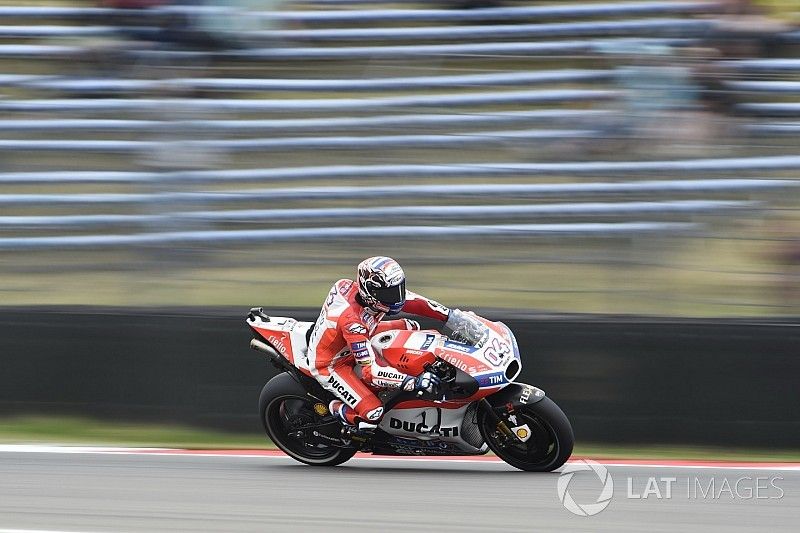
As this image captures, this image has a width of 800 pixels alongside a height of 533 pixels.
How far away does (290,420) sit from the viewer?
7301mm

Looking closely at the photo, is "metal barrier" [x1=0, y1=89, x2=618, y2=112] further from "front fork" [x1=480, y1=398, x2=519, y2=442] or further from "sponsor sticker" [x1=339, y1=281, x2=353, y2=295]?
"front fork" [x1=480, y1=398, x2=519, y2=442]

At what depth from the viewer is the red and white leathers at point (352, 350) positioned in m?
6.81

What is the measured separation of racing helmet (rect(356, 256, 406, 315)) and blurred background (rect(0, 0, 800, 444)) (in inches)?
52.8

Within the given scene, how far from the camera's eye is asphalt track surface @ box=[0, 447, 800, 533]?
5746 millimetres

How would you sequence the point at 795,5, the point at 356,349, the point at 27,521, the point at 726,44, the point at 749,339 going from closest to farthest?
the point at 27,521 → the point at 356,349 → the point at 749,339 → the point at 726,44 → the point at 795,5

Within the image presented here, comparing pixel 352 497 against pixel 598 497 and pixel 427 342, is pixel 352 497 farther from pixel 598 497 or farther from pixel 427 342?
pixel 598 497

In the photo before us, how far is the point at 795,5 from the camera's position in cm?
970

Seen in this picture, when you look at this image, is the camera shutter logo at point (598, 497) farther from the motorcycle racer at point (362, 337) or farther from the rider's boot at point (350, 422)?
the rider's boot at point (350, 422)

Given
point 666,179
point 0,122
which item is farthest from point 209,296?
point 666,179

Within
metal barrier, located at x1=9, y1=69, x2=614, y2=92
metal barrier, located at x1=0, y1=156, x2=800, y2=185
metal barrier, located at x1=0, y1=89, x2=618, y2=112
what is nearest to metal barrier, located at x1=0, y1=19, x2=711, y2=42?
metal barrier, located at x1=9, y1=69, x2=614, y2=92

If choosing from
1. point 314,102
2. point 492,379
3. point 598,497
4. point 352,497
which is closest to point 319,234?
point 314,102

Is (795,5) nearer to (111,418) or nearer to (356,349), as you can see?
(356,349)

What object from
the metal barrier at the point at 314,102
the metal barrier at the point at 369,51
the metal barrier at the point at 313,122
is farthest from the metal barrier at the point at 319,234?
the metal barrier at the point at 369,51

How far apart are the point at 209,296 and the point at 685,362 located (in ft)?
10.8
